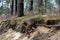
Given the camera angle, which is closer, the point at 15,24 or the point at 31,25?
the point at 31,25

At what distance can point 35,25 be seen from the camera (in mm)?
6316

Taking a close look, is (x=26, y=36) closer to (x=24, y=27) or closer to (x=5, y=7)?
(x=24, y=27)

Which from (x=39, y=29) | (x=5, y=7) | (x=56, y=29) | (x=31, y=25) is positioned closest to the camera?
(x=56, y=29)

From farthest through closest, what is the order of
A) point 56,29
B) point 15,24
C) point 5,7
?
point 5,7 → point 15,24 → point 56,29

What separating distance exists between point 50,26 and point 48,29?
0.44 ft

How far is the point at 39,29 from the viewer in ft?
19.6

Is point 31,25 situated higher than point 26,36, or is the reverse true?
point 31,25

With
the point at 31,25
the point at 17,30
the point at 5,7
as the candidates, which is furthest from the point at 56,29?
the point at 5,7

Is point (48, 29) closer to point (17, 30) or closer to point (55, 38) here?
point (55, 38)

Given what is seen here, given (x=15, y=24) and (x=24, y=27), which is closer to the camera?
(x=24, y=27)

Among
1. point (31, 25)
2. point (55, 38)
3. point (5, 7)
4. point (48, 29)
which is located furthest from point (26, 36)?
point (5, 7)

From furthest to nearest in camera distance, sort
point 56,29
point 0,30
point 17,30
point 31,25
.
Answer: point 0,30
point 17,30
point 31,25
point 56,29

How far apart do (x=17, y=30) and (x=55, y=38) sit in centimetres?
261

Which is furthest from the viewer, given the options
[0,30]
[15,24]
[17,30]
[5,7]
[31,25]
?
[5,7]
